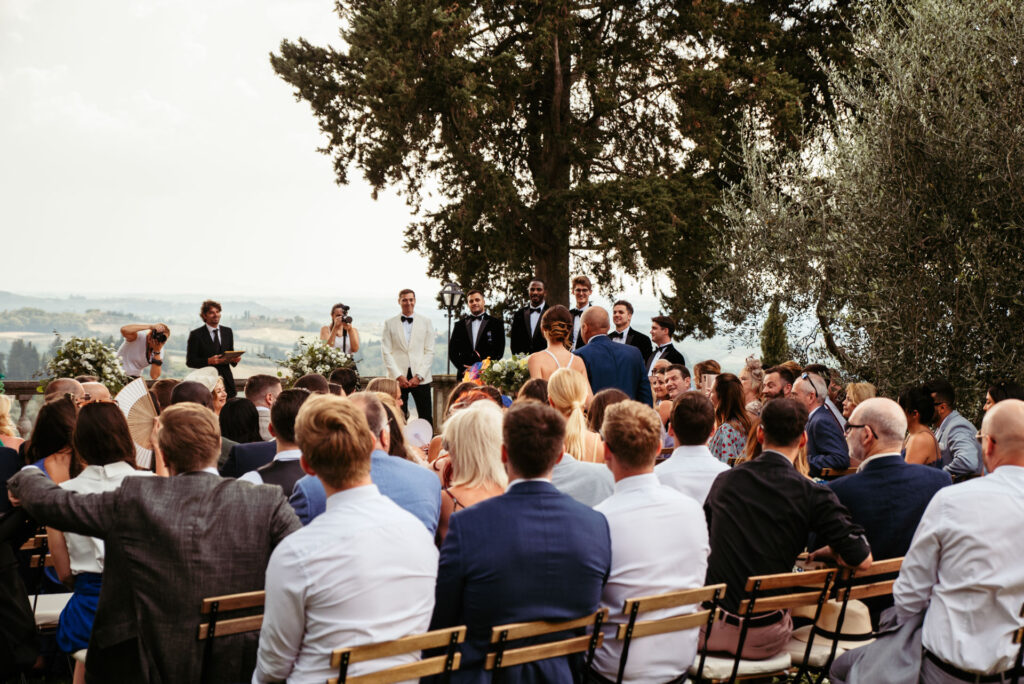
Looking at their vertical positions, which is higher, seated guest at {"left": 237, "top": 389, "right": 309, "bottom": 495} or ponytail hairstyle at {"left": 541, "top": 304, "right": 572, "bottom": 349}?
ponytail hairstyle at {"left": 541, "top": 304, "right": 572, "bottom": 349}

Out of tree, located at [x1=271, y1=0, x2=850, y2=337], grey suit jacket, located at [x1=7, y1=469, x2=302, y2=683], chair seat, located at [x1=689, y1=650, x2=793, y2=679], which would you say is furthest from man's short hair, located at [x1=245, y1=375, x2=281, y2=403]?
tree, located at [x1=271, y1=0, x2=850, y2=337]

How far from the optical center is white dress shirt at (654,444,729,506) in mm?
4555

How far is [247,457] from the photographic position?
5.10 meters

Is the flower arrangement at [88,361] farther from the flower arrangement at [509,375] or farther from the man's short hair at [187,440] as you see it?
the man's short hair at [187,440]

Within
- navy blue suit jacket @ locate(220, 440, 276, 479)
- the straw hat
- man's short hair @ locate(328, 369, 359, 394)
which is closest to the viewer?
the straw hat

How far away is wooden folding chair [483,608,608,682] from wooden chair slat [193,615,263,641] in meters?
0.87

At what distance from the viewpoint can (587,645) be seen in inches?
131

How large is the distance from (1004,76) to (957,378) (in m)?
2.97

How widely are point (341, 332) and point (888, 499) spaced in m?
8.72

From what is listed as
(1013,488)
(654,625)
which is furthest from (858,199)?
(654,625)

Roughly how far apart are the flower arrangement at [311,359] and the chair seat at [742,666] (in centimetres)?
774

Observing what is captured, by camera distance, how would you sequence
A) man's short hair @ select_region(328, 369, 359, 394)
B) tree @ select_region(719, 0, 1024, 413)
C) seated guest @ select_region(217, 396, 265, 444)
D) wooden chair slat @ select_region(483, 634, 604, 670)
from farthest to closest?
tree @ select_region(719, 0, 1024, 413) → man's short hair @ select_region(328, 369, 359, 394) → seated guest @ select_region(217, 396, 265, 444) → wooden chair slat @ select_region(483, 634, 604, 670)

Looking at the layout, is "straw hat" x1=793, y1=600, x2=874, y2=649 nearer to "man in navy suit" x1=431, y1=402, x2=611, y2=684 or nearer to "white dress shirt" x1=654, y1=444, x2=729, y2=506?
"white dress shirt" x1=654, y1=444, x2=729, y2=506

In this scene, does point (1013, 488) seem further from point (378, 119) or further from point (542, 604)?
point (378, 119)
